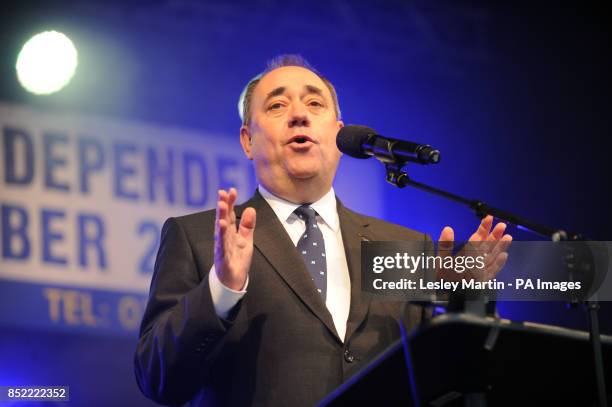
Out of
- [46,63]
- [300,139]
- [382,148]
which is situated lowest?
[382,148]

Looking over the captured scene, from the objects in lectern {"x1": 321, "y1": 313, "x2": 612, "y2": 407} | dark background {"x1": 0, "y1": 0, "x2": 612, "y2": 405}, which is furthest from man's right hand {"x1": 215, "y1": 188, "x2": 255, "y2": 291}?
dark background {"x1": 0, "y1": 0, "x2": 612, "y2": 405}

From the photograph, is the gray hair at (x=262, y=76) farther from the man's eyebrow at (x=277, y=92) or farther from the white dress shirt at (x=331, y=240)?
the white dress shirt at (x=331, y=240)

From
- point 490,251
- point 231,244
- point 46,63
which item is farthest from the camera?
point 46,63

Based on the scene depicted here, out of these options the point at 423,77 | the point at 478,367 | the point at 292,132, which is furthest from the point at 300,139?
the point at 423,77

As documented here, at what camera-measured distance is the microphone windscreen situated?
2230 millimetres

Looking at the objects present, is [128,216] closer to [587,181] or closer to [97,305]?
[97,305]

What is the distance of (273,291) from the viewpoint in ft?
7.86

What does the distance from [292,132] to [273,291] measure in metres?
0.63

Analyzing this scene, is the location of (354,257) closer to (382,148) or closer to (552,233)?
(382,148)

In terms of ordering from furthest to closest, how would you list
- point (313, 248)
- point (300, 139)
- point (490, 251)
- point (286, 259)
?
point (300, 139) < point (313, 248) < point (286, 259) < point (490, 251)

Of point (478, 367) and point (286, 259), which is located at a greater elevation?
point (286, 259)

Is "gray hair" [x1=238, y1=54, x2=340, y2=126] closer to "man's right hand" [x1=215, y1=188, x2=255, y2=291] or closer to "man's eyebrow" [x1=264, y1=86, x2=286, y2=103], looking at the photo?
"man's eyebrow" [x1=264, y1=86, x2=286, y2=103]

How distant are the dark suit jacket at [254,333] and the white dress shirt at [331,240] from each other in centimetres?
4

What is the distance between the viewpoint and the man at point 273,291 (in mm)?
2082
